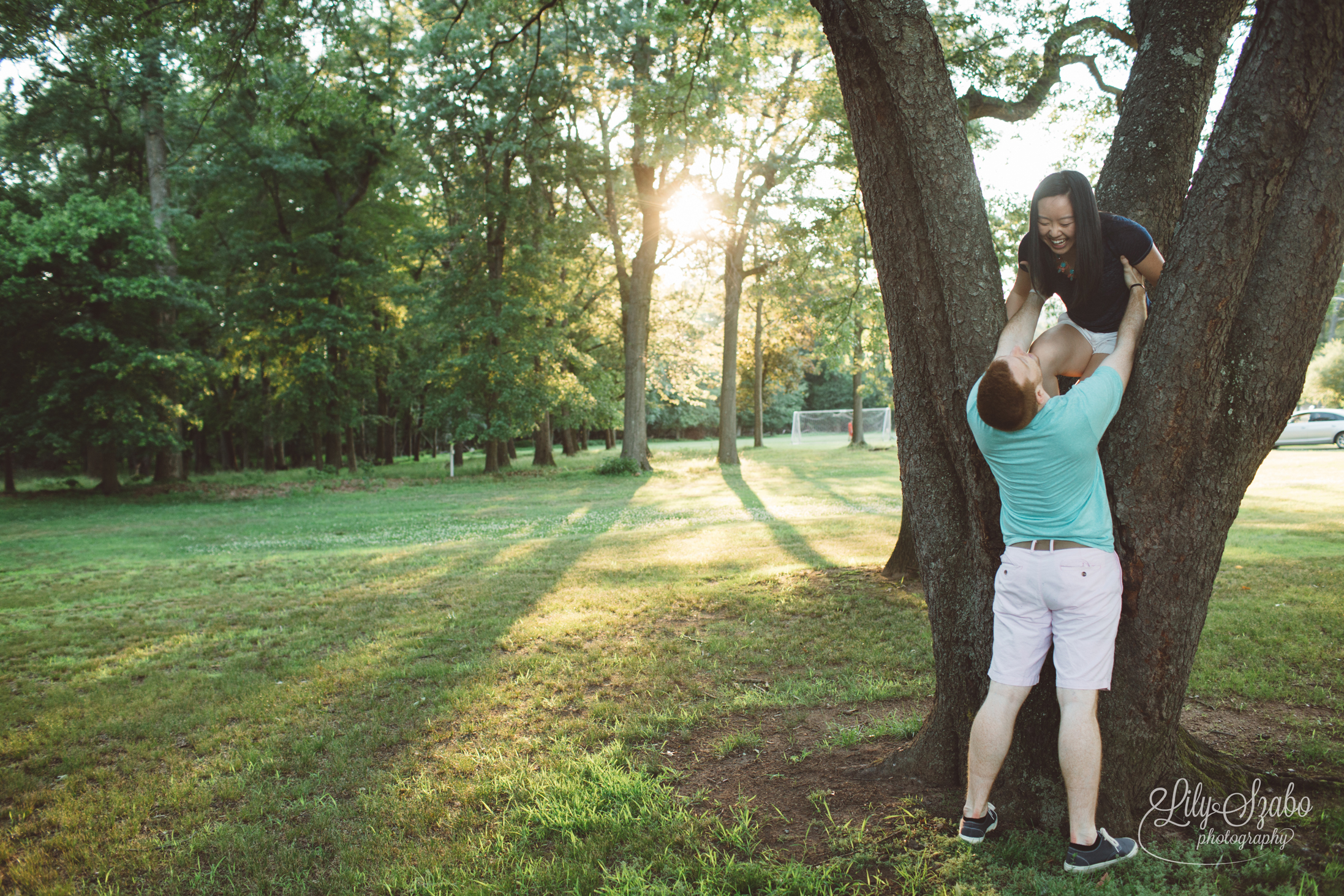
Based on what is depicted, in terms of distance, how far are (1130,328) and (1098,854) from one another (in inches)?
82.3

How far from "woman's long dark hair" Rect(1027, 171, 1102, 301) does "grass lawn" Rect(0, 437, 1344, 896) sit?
236 cm

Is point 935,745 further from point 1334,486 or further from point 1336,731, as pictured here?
point 1334,486

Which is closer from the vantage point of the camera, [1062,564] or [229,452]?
[1062,564]

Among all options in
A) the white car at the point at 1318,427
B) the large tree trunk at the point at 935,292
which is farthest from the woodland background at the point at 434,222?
the white car at the point at 1318,427

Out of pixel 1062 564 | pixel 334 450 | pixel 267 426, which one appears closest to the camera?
pixel 1062 564

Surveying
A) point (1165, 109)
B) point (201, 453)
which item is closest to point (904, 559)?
point (1165, 109)

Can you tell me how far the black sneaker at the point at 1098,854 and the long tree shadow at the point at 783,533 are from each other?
620 centimetres

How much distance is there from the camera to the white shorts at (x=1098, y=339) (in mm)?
3029

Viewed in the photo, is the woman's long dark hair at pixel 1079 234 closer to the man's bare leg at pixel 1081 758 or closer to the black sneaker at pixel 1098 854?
the man's bare leg at pixel 1081 758

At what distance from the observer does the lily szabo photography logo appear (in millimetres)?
2895

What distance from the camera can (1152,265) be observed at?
9.55 ft

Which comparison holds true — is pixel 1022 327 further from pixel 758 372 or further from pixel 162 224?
pixel 758 372

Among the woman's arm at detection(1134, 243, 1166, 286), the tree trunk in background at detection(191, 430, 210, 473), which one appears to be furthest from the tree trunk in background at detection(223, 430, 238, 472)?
the woman's arm at detection(1134, 243, 1166, 286)

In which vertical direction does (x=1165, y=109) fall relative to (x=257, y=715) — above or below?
above
